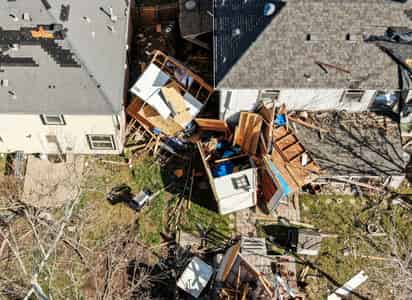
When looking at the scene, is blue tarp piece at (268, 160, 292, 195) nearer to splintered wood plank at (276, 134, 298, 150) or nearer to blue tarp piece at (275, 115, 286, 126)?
splintered wood plank at (276, 134, 298, 150)

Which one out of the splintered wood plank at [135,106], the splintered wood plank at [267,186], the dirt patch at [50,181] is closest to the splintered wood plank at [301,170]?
the splintered wood plank at [267,186]

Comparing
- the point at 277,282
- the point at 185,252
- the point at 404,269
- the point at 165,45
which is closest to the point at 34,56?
the point at 165,45

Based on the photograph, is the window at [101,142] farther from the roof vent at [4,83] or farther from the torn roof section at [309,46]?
the torn roof section at [309,46]

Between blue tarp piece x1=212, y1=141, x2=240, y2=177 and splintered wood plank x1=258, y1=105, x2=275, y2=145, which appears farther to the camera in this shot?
blue tarp piece x1=212, y1=141, x2=240, y2=177

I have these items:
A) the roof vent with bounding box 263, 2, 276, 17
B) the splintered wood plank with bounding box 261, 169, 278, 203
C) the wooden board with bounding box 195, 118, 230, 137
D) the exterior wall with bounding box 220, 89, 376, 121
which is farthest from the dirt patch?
the roof vent with bounding box 263, 2, 276, 17

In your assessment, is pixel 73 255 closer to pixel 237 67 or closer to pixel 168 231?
pixel 168 231
